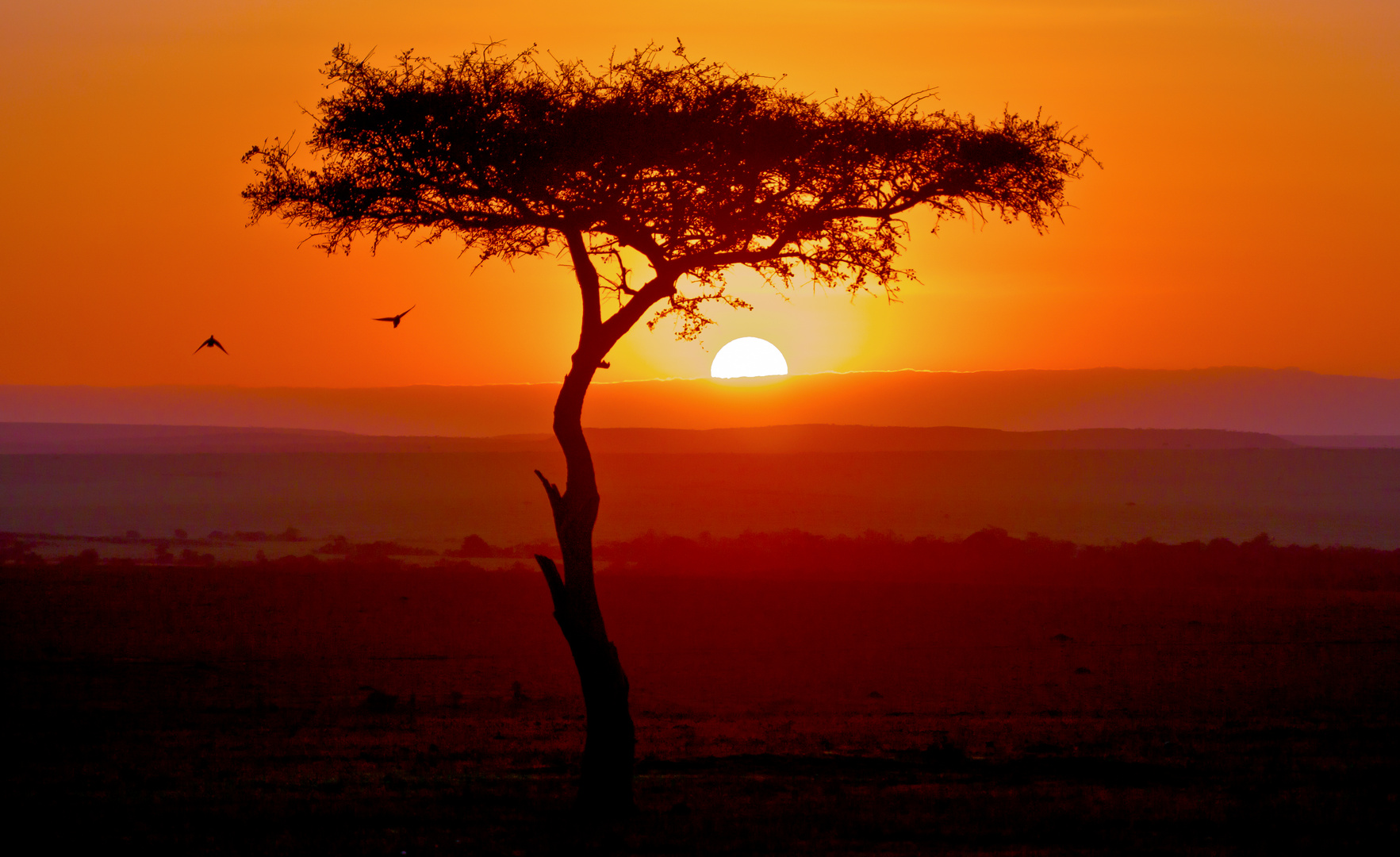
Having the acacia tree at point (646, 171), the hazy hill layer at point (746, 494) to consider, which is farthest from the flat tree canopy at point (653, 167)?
the hazy hill layer at point (746, 494)

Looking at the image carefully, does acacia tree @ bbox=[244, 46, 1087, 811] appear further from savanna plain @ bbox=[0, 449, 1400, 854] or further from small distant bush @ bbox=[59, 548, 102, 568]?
small distant bush @ bbox=[59, 548, 102, 568]

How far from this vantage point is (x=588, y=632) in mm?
12430

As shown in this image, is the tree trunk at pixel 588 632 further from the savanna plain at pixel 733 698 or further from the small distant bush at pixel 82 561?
the small distant bush at pixel 82 561

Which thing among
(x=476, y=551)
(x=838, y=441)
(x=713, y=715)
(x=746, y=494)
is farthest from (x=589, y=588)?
(x=838, y=441)

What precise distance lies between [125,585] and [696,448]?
138 m

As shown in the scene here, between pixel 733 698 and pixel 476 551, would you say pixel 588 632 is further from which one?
pixel 476 551

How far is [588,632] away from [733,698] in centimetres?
1147

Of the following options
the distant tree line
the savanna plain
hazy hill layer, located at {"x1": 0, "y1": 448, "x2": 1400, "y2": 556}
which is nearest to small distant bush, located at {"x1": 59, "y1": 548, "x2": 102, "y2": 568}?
the distant tree line

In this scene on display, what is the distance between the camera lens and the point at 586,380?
12.9 meters

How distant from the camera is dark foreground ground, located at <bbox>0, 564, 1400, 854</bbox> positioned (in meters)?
11.6

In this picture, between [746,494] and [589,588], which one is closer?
[589,588]

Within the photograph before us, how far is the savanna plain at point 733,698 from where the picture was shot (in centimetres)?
1170

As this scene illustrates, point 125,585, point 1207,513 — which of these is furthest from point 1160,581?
point 1207,513

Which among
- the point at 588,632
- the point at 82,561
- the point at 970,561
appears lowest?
the point at 970,561
